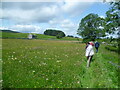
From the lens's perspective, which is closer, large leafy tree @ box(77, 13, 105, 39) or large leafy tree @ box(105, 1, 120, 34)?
large leafy tree @ box(105, 1, 120, 34)

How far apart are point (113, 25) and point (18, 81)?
80.0 feet

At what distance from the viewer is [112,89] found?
23.5 ft

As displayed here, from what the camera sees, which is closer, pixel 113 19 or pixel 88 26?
pixel 113 19

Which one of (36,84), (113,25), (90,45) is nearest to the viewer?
(36,84)

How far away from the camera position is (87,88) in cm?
713

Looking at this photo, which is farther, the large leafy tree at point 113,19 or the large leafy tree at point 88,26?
the large leafy tree at point 88,26

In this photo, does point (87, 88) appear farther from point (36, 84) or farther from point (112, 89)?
point (36, 84)

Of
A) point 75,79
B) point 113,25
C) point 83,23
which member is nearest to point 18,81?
point 75,79

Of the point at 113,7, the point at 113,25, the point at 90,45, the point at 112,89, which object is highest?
the point at 113,7

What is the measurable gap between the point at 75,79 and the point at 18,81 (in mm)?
3547

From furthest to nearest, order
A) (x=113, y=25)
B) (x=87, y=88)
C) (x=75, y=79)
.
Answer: (x=113, y=25) → (x=75, y=79) → (x=87, y=88)

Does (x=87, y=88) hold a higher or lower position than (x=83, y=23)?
lower

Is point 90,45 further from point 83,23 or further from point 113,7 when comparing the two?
point 83,23

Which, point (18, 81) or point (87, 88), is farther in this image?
point (18, 81)
